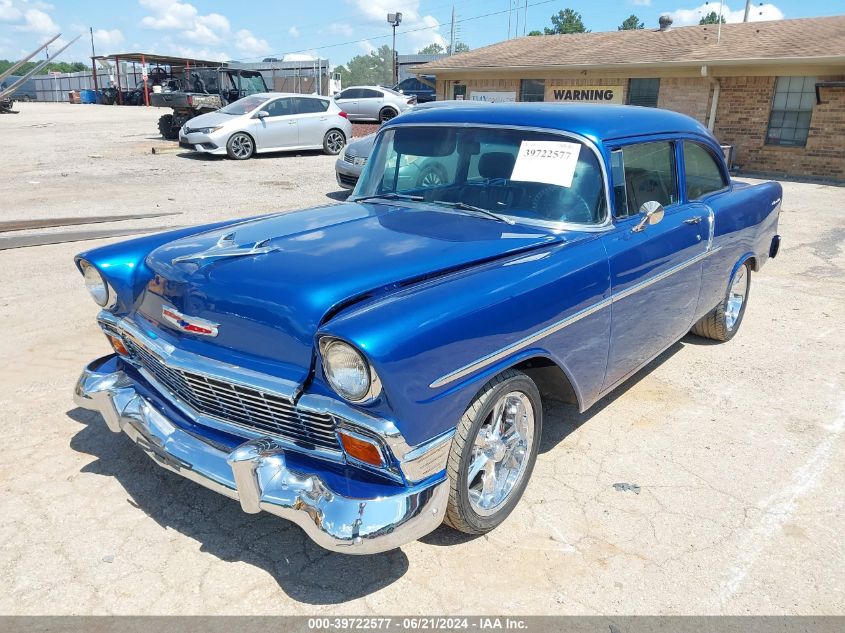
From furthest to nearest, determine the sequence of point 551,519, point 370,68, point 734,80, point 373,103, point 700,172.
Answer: point 370,68
point 373,103
point 734,80
point 700,172
point 551,519

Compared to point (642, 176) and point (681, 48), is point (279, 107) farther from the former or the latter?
point (642, 176)

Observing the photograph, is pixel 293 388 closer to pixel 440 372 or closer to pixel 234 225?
pixel 440 372

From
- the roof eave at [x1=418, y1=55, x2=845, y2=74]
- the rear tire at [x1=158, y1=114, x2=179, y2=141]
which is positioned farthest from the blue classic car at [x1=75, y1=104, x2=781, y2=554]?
the rear tire at [x1=158, y1=114, x2=179, y2=141]

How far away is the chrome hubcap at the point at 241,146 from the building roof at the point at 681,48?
948 centimetres

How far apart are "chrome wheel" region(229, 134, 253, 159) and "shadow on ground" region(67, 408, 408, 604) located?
494 inches

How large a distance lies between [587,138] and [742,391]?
2.07 m

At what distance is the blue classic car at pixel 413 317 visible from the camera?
220cm

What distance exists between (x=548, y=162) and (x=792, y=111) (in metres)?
15.0

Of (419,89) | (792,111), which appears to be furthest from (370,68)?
(792,111)

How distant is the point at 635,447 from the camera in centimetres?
352

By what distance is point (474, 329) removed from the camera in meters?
2.37

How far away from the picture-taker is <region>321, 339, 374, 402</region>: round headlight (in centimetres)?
212

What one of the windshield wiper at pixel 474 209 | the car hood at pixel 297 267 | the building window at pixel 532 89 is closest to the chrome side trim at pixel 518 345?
the car hood at pixel 297 267
